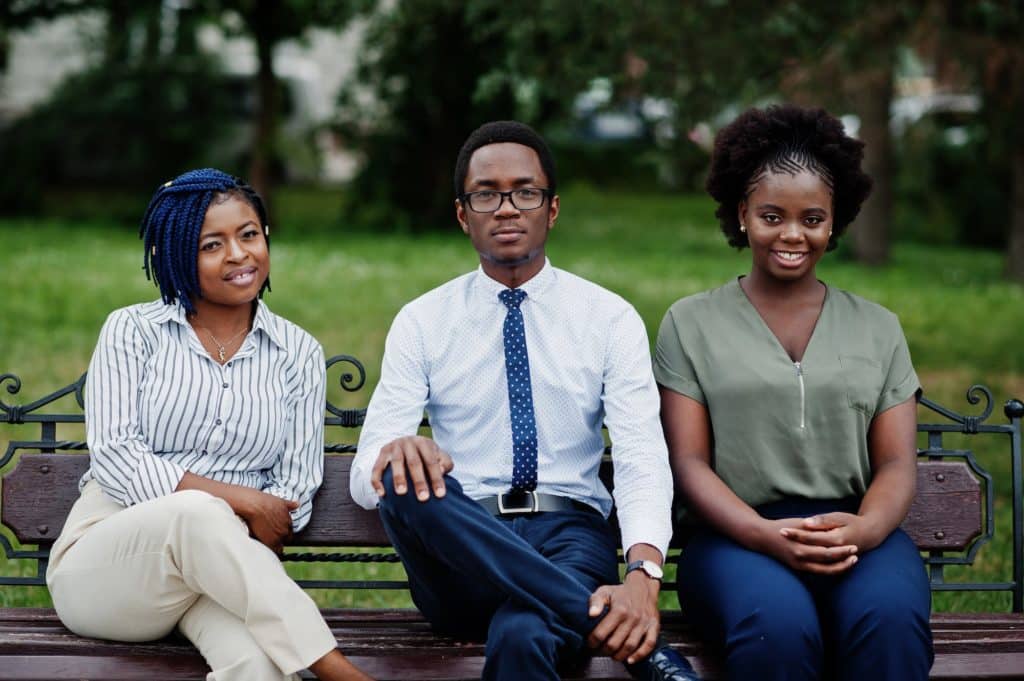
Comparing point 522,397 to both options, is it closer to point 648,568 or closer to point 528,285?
point 528,285

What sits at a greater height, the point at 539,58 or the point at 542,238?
the point at 539,58

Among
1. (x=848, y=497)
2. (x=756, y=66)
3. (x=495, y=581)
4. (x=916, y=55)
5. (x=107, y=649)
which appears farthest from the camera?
(x=916, y=55)

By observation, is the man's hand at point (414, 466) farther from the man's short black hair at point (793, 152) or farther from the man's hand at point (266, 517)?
the man's short black hair at point (793, 152)

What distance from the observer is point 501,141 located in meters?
3.88

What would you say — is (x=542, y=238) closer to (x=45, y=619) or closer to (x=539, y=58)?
(x=45, y=619)

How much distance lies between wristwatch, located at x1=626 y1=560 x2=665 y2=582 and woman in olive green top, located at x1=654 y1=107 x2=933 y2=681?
165 millimetres

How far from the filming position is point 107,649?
3598 millimetres

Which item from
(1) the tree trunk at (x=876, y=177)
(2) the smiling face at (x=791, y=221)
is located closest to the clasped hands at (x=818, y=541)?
(2) the smiling face at (x=791, y=221)

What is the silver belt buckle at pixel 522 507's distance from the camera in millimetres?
3805

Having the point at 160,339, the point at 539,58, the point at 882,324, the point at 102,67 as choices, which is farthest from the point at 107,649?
the point at 102,67

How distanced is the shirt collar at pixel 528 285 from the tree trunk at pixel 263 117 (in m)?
14.7

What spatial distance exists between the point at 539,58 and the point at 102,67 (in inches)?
623

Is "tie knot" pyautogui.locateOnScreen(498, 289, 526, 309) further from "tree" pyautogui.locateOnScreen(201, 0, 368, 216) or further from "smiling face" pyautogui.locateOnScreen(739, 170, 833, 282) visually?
"tree" pyautogui.locateOnScreen(201, 0, 368, 216)

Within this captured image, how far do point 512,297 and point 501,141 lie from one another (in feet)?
1.48
